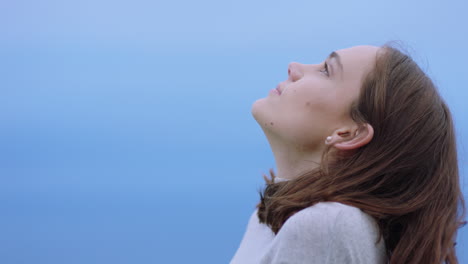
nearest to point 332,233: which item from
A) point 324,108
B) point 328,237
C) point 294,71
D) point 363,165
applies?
point 328,237

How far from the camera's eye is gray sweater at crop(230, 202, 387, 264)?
37.3 inches

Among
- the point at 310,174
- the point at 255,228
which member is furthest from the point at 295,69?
the point at 255,228

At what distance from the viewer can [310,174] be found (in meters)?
1.14

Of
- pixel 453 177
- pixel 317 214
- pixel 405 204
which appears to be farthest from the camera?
pixel 453 177

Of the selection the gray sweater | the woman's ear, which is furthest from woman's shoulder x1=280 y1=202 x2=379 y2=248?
the woman's ear

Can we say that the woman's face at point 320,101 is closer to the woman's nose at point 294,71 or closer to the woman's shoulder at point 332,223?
the woman's nose at point 294,71

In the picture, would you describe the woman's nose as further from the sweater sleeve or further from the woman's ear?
the sweater sleeve

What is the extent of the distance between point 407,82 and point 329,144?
22 centimetres

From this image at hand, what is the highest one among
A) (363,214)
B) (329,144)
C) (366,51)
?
(366,51)

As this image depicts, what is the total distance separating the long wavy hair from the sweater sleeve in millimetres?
64

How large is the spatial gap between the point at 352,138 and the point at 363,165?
7 cm

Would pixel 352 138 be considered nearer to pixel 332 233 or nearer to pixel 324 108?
pixel 324 108

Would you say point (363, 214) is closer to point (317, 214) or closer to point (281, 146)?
point (317, 214)

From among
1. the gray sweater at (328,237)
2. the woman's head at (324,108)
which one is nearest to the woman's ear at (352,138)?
the woman's head at (324,108)
